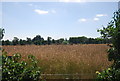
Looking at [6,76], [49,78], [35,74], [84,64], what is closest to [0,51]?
[6,76]

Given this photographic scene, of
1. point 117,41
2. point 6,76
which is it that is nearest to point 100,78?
point 117,41

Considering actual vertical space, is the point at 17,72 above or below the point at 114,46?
below

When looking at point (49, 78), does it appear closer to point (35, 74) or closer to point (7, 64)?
point (35, 74)

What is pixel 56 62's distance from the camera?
3.44m

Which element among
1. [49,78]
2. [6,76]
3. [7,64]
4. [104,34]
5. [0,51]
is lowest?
[49,78]

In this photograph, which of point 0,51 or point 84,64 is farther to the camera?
point 84,64

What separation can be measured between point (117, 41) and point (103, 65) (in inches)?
56.3

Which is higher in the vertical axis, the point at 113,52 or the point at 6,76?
the point at 113,52

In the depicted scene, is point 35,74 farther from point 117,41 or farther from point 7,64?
point 117,41

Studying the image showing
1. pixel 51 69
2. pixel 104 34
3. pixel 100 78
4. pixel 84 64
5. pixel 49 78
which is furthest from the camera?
pixel 84 64

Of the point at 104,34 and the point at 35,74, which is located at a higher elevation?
the point at 104,34

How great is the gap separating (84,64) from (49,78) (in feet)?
3.47

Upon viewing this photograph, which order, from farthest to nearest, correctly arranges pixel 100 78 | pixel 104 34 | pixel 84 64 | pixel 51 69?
pixel 84 64
pixel 51 69
pixel 104 34
pixel 100 78

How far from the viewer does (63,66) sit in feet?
10.6
